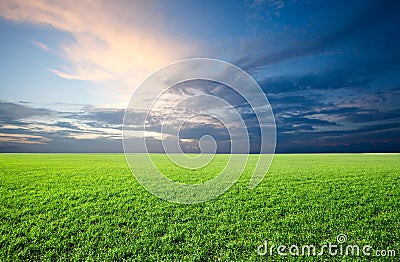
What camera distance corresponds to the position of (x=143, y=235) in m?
9.70

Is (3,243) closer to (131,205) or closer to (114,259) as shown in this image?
(114,259)

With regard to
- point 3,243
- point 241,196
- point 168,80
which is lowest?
point 3,243

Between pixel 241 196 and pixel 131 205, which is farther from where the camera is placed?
pixel 241 196

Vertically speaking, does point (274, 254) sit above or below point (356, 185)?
below

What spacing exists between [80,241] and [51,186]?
1095cm

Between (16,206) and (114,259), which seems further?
(16,206)

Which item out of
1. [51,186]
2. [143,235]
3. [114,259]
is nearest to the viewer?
[114,259]

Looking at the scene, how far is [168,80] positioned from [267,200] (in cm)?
905

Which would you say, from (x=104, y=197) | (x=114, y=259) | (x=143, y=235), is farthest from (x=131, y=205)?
(x=114, y=259)

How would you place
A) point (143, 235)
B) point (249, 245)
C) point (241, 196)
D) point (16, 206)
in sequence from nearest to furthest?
point (249, 245) < point (143, 235) < point (16, 206) < point (241, 196)

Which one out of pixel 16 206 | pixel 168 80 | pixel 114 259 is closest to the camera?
pixel 114 259

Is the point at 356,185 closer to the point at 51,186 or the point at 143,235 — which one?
the point at 143,235

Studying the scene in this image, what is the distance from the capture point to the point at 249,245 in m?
8.92

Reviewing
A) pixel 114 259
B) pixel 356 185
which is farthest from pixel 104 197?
pixel 356 185
